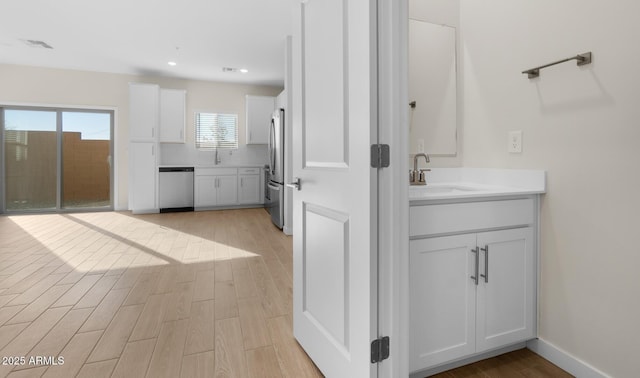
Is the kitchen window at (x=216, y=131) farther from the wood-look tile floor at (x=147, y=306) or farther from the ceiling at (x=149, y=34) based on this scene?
the wood-look tile floor at (x=147, y=306)

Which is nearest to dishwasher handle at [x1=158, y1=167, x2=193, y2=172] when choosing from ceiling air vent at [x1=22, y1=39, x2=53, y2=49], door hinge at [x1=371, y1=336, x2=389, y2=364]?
ceiling air vent at [x1=22, y1=39, x2=53, y2=49]

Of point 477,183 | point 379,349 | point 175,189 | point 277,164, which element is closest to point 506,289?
point 477,183

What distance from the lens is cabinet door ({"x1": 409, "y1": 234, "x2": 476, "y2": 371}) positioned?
137cm

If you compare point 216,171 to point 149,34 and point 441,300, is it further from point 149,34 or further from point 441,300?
point 441,300

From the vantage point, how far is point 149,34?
4.46 metres

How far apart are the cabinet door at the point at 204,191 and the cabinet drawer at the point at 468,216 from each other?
19.3 ft

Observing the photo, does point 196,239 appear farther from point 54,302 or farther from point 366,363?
point 366,363

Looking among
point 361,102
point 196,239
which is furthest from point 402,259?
point 196,239

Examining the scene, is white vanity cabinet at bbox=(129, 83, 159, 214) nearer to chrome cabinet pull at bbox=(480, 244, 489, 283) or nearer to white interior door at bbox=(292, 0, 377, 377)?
white interior door at bbox=(292, 0, 377, 377)

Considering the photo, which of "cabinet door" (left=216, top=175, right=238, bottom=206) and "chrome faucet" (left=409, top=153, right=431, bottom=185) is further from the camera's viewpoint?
"cabinet door" (left=216, top=175, right=238, bottom=206)

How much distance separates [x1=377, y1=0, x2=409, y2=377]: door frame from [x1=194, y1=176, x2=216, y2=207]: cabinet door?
599 centimetres

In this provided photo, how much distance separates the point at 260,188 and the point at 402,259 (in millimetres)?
6109

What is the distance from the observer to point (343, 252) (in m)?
1.31

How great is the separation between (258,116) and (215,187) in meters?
1.77
